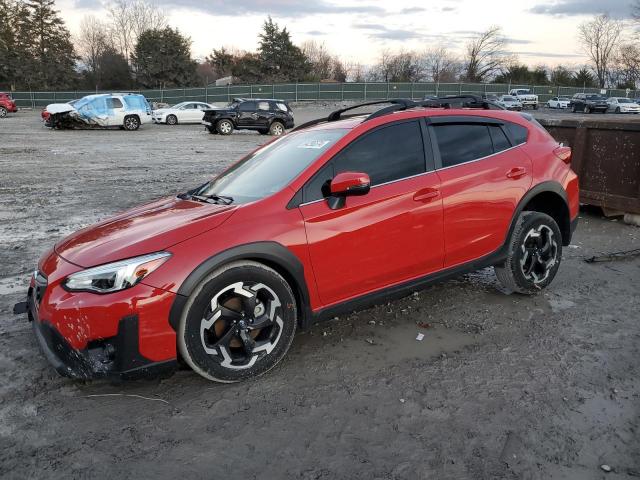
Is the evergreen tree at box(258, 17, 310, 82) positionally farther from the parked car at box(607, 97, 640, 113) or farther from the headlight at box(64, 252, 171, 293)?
the headlight at box(64, 252, 171, 293)

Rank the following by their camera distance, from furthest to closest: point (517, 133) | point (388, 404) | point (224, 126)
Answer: point (224, 126) → point (517, 133) → point (388, 404)

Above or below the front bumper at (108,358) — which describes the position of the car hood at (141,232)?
above

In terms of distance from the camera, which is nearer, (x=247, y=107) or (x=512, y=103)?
(x=247, y=107)

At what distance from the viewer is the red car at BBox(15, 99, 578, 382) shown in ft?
9.75

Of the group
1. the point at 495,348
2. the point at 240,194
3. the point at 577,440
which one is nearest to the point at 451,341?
the point at 495,348

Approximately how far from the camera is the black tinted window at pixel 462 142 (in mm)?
4180

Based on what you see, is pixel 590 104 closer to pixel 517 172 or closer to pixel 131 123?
pixel 131 123

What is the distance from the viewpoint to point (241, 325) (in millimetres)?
3252

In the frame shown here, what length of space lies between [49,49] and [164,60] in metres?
13.3

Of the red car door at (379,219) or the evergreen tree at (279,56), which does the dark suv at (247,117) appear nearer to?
the red car door at (379,219)

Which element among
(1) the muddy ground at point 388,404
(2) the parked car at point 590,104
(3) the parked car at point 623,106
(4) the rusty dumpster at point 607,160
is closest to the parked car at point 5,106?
(1) the muddy ground at point 388,404

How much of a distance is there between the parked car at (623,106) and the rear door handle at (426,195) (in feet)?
155

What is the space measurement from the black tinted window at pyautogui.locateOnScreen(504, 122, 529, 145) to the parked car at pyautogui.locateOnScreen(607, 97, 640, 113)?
4590 centimetres

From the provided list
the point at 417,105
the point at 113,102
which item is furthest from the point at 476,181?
the point at 113,102
